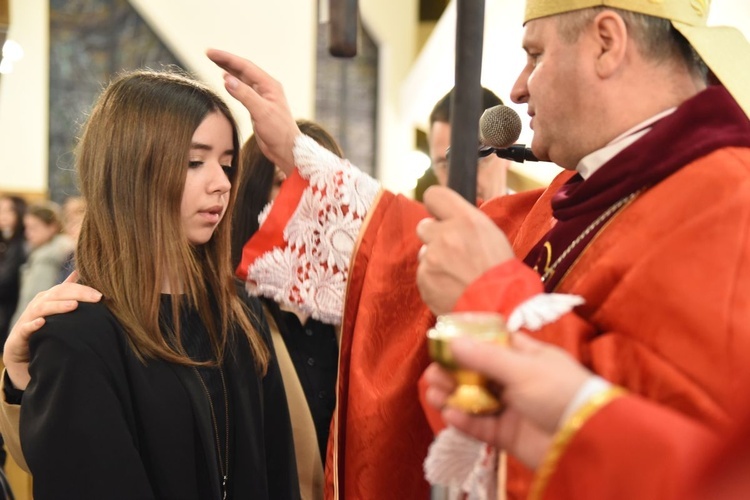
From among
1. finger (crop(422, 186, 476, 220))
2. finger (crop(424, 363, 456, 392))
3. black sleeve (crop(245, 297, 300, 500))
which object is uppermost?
finger (crop(422, 186, 476, 220))

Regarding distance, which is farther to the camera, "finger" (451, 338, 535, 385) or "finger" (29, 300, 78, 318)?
"finger" (29, 300, 78, 318)

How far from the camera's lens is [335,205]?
1949 mm

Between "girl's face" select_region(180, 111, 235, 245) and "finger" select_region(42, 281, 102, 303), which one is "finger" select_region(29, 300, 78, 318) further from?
"girl's face" select_region(180, 111, 235, 245)

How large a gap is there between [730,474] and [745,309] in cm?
22

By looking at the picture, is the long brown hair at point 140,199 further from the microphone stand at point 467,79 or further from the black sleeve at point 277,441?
the microphone stand at point 467,79

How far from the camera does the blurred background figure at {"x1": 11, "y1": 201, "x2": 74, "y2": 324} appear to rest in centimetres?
589

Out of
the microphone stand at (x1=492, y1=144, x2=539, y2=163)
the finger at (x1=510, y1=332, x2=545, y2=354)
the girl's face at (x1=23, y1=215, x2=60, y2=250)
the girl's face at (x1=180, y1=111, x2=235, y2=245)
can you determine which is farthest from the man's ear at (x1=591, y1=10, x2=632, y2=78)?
the girl's face at (x1=23, y1=215, x2=60, y2=250)

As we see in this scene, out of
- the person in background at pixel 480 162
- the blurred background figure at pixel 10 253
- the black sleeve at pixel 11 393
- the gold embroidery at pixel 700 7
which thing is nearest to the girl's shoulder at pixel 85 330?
the black sleeve at pixel 11 393

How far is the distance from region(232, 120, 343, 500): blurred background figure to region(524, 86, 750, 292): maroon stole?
1037 mm

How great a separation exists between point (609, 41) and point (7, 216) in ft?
20.8

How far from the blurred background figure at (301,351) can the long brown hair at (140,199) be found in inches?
17.6

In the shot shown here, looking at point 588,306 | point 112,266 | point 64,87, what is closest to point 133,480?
point 112,266

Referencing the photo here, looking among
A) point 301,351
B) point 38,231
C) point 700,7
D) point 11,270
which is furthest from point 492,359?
point 11,270

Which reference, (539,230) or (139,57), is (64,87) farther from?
(539,230)
